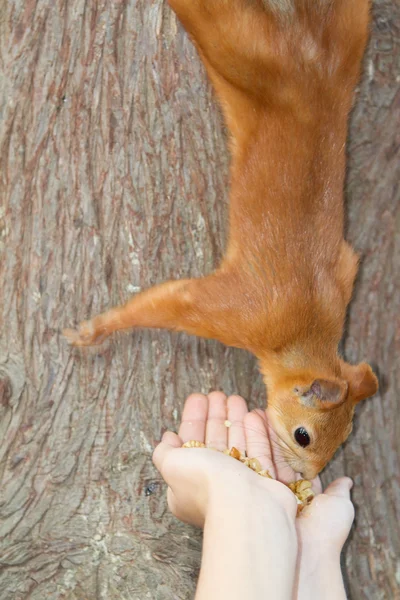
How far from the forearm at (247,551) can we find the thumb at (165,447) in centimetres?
39

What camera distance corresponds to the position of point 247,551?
1.52m

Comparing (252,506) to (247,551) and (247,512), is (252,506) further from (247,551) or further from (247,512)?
(247,551)

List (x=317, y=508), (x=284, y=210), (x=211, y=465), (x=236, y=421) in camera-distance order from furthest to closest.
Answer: (x=236, y=421) < (x=284, y=210) < (x=317, y=508) < (x=211, y=465)

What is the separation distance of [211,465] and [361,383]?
69 centimetres

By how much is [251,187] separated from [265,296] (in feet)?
1.26

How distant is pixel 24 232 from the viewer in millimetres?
2232

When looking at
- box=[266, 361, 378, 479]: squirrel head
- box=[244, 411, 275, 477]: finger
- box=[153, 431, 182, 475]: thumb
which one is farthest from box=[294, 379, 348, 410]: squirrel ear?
box=[153, 431, 182, 475]: thumb

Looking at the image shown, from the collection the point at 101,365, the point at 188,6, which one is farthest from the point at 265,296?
the point at 188,6

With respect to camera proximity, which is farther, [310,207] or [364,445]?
[364,445]

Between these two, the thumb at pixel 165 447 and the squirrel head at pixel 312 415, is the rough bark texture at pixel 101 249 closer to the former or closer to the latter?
the thumb at pixel 165 447

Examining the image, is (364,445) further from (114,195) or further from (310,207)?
(114,195)

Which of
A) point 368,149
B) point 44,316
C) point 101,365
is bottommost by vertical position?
point 101,365

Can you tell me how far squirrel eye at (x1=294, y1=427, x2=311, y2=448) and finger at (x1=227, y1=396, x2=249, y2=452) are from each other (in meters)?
0.20

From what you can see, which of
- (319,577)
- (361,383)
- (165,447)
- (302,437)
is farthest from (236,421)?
(319,577)
